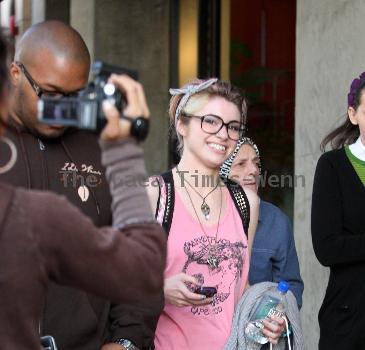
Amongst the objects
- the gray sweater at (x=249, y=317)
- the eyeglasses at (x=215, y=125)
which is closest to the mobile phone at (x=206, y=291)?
the gray sweater at (x=249, y=317)

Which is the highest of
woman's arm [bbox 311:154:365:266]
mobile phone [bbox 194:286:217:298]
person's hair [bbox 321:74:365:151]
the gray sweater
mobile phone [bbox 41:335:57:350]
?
person's hair [bbox 321:74:365:151]

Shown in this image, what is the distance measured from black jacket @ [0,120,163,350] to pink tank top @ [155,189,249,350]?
0.50m

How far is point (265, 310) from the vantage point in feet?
14.8

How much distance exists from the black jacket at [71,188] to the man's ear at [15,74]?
0.16 meters

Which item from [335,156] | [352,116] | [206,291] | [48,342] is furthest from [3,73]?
[352,116]

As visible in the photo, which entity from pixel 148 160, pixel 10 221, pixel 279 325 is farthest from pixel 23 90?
pixel 148 160

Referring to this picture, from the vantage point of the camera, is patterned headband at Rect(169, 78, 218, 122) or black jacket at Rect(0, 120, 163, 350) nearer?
black jacket at Rect(0, 120, 163, 350)

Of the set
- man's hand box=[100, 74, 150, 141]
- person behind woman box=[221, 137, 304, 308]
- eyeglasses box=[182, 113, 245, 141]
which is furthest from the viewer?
person behind woman box=[221, 137, 304, 308]

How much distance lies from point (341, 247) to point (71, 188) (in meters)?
1.71

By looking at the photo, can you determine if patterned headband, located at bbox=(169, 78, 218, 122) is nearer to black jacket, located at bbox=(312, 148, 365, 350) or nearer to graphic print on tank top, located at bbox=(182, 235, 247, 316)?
graphic print on tank top, located at bbox=(182, 235, 247, 316)

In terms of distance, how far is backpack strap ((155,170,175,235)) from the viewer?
171 inches


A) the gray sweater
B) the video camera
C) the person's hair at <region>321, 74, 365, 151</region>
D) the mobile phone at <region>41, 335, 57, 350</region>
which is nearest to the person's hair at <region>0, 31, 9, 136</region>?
the video camera

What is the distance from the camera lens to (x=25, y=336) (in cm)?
241

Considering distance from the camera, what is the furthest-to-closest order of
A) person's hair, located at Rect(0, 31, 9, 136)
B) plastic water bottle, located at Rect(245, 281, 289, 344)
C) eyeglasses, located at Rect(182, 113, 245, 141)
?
1. eyeglasses, located at Rect(182, 113, 245, 141)
2. plastic water bottle, located at Rect(245, 281, 289, 344)
3. person's hair, located at Rect(0, 31, 9, 136)
